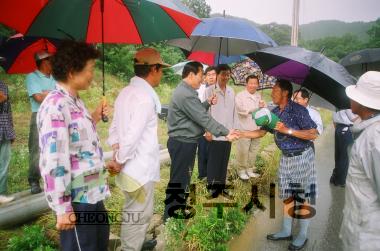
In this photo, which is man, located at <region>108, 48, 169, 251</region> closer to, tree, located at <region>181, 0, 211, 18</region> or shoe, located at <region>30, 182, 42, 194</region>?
shoe, located at <region>30, 182, 42, 194</region>

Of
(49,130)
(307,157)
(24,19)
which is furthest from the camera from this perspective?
(307,157)

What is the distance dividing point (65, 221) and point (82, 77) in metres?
0.94

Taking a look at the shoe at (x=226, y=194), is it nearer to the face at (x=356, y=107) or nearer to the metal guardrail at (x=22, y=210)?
the metal guardrail at (x=22, y=210)

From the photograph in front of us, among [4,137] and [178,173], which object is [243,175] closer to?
[178,173]

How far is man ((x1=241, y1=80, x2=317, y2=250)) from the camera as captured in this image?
3506mm

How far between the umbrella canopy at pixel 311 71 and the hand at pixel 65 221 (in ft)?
7.84

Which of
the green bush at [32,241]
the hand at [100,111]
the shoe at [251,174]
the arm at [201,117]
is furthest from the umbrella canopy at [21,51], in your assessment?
the shoe at [251,174]

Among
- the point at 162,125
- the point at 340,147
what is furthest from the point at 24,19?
the point at 162,125

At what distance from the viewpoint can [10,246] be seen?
3070 mm

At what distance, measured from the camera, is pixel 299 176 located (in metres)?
3.62

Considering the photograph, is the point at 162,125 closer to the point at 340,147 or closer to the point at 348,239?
the point at 340,147

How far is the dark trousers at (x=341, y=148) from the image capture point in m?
5.80

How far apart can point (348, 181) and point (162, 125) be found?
7.82 metres

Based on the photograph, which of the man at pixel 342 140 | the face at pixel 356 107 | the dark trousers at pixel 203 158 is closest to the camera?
the face at pixel 356 107
